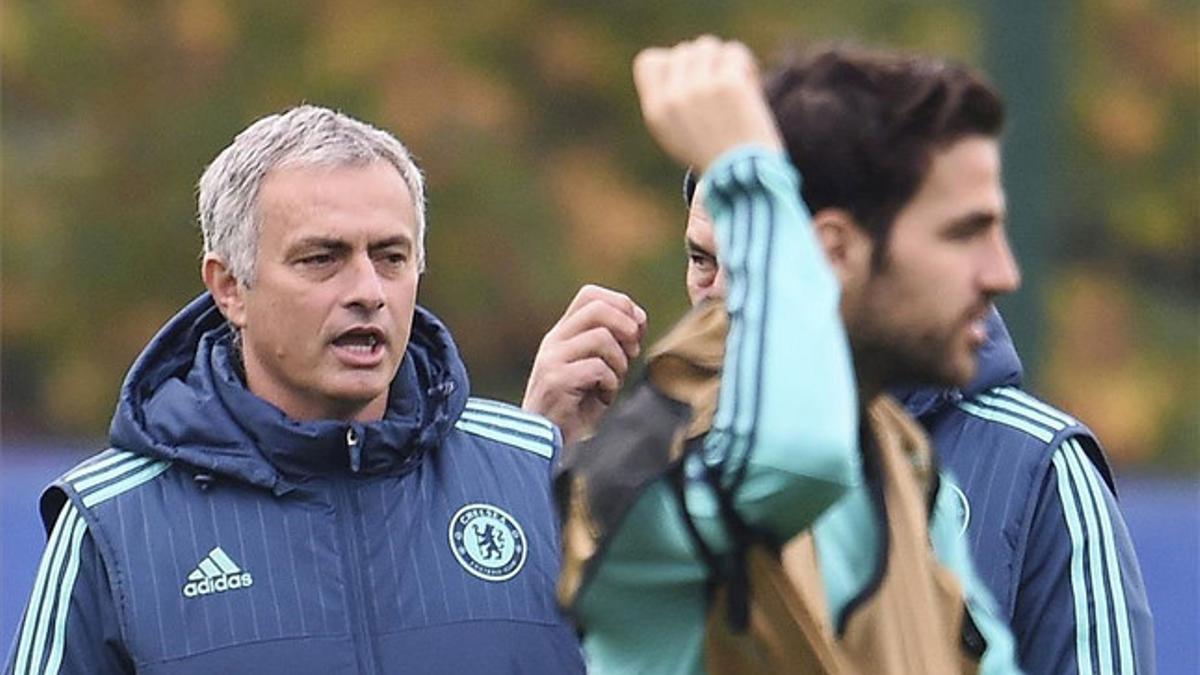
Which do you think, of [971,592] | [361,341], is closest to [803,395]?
[971,592]

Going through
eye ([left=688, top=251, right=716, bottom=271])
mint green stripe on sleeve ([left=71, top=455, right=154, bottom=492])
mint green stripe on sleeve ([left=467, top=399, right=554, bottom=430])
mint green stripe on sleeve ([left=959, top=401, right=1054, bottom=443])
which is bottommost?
mint green stripe on sleeve ([left=959, top=401, right=1054, bottom=443])

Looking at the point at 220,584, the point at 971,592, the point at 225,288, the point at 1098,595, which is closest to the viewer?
the point at 971,592

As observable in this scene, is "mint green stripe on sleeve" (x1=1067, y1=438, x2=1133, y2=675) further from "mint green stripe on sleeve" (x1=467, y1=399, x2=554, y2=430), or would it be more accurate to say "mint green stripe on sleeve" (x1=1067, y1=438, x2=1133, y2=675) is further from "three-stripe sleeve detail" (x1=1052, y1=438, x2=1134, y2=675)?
"mint green stripe on sleeve" (x1=467, y1=399, x2=554, y2=430)

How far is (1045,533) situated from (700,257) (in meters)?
0.65

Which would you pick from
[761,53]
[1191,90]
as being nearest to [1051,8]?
[761,53]

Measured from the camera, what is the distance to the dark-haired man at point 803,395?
318cm

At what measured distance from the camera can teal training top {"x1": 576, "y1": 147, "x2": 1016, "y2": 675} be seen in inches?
124

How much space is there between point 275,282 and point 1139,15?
10743mm

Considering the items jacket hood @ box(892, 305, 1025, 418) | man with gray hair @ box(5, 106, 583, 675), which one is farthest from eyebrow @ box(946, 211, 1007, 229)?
man with gray hair @ box(5, 106, 583, 675)

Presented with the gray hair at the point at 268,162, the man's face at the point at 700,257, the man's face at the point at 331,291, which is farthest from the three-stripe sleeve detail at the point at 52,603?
the man's face at the point at 700,257

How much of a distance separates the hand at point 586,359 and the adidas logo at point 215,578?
1.96 ft

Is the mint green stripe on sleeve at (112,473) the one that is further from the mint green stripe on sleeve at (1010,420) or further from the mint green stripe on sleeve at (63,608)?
the mint green stripe on sleeve at (1010,420)

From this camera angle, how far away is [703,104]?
10.7 feet

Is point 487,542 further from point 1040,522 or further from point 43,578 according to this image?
point 1040,522
